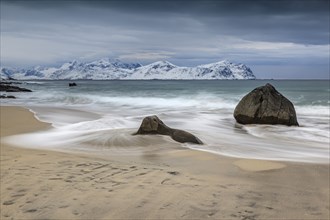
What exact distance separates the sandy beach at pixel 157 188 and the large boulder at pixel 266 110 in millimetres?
6943

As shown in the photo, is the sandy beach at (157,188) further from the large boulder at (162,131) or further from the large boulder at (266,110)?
the large boulder at (266,110)

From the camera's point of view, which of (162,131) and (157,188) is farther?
(162,131)

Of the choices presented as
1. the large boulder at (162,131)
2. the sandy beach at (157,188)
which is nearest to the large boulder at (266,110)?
the large boulder at (162,131)

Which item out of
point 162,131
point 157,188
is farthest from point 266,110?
point 157,188

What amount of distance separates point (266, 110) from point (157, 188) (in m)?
9.81

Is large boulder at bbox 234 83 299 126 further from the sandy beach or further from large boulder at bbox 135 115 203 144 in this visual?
the sandy beach

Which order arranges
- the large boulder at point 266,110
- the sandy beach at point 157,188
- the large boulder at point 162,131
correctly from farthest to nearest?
the large boulder at point 266,110, the large boulder at point 162,131, the sandy beach at point 157,188

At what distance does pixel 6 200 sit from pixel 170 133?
486 cm

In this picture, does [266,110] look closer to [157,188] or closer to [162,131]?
[162,131]

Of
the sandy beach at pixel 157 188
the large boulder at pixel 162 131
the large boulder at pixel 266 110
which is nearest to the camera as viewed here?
the sandy beach at pixel 157 188

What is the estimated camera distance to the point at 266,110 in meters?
13.3

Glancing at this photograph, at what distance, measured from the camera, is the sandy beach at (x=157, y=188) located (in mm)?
3572

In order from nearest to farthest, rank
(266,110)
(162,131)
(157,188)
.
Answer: (157,188) → (162,131) → (266,110)

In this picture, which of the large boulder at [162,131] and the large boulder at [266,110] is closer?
the large boulder at [162,131]
